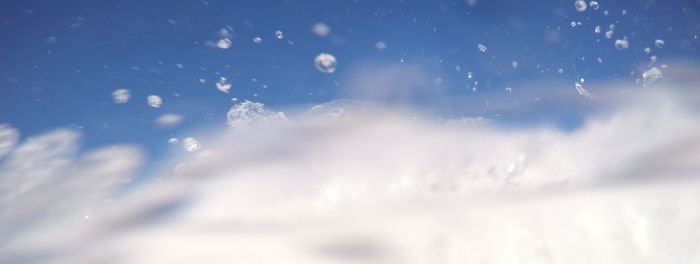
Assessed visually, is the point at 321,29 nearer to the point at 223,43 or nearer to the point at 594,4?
the point at 223,43

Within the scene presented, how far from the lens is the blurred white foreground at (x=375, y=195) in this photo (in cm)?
764

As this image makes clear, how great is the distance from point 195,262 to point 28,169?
15.3ft

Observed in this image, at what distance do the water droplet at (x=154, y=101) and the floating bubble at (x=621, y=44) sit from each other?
6576 millimetres

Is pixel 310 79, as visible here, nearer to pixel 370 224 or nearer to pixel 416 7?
pixel 416 7

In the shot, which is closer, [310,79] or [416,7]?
[416,7]

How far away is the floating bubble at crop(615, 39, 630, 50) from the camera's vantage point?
5.81 m

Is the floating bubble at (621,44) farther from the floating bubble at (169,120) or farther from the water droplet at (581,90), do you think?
the floating bubble at (169,120)

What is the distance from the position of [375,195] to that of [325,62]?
14.9 ft

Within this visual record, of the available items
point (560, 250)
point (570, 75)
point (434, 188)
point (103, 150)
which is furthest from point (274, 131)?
point (560, 250)

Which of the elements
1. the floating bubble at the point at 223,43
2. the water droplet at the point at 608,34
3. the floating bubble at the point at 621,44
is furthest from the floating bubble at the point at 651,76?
the floating bubble at the point at 223,43

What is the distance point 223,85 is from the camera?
570cm

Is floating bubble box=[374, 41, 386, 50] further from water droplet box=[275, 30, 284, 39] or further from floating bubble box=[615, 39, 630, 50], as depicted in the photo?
floating bubble box=[615, 39, 630, 50]

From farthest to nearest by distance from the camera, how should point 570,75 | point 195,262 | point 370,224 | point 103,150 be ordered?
point 195,262
point 370,224
point 103,150
point 570,75

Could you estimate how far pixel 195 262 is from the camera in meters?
10.8
